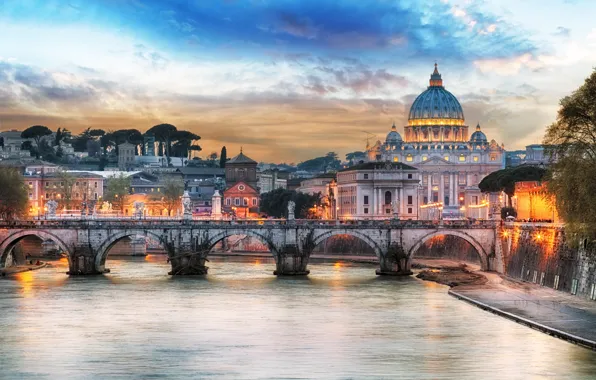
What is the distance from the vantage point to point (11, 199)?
353 ft

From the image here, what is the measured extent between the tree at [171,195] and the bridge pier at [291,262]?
76.3 meters

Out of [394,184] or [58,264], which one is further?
[394,184]

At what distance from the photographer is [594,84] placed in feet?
209

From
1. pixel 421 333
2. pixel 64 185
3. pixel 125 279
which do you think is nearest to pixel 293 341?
pixel 421 333

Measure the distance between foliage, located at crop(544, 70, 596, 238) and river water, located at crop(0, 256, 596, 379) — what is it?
243 inches

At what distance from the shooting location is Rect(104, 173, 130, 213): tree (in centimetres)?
16896

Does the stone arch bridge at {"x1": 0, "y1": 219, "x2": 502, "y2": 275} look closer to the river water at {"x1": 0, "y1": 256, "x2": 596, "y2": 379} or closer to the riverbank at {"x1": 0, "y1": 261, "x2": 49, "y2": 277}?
the riverbank at {"x1": 0, "y1": 261, "x2": 49, "y2": 277}

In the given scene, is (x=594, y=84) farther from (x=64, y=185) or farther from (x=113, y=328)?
(x=64, y=185)

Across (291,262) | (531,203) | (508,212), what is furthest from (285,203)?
(291,262)

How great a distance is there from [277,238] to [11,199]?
28413 millimetres

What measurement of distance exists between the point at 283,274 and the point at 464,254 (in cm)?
2141

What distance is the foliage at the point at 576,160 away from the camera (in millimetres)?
60625

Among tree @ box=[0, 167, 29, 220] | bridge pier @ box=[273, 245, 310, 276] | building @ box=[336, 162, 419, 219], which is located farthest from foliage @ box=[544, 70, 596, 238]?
building @ box=[336, 162, 419, 219]

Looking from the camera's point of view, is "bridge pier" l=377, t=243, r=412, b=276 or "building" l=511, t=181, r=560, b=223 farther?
"building" l=511, t=181, r=560, b=223
